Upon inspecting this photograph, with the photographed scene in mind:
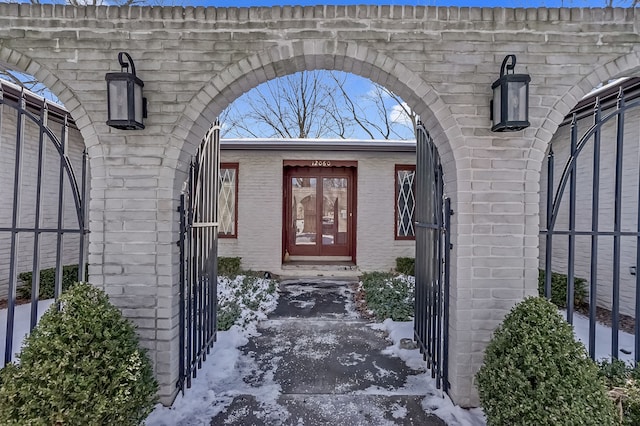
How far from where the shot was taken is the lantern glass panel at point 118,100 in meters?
2.37

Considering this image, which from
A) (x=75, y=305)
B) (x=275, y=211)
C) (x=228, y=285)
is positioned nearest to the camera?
(x=75, y=305)

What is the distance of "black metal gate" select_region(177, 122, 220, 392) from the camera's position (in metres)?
2.81

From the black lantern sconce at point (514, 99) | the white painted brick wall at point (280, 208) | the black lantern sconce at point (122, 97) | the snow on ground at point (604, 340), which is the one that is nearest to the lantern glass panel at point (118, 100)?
the black lantern sconce at point (122, 97)

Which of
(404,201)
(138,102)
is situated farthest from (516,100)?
(404,201)

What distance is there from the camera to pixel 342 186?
8.77 m

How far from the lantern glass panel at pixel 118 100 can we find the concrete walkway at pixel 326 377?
2344 millimetres

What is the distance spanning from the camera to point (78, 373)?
1.95m

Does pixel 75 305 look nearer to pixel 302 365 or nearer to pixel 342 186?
pixel 302 365

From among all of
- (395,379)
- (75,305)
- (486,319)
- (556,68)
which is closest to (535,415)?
(486,319)

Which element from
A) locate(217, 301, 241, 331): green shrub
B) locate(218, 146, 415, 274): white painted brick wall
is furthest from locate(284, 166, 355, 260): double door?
locate(217, 301, 241, 331): green shrub

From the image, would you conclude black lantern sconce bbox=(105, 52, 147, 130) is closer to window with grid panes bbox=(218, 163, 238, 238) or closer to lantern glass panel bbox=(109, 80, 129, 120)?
lantern glass panel bbox=(109, 80, 129, 120)

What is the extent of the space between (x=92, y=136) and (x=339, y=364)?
3.01 metres

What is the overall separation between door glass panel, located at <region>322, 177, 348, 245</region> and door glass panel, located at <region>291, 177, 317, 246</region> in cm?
Answer: 27

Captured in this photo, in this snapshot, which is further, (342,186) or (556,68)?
(342,186)
